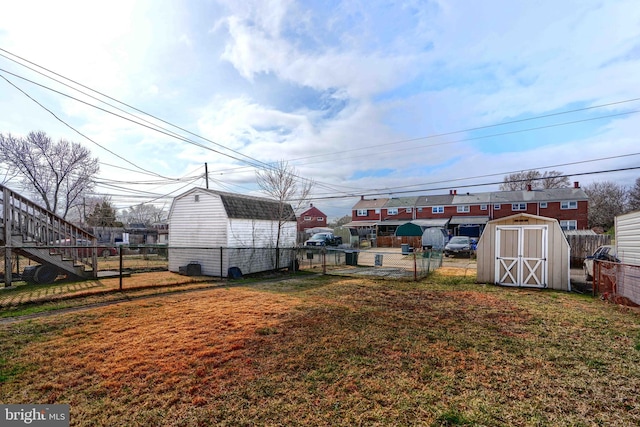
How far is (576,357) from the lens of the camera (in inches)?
184

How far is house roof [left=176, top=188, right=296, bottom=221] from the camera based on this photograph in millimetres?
14789

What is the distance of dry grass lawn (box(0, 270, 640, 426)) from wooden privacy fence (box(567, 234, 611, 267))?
14.8 m

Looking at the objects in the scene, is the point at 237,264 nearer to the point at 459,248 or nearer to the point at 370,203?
the point at 459,248

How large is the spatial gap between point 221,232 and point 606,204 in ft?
201

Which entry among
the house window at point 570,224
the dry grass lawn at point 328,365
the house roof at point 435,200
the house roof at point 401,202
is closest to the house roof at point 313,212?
the house roof at point 401,202

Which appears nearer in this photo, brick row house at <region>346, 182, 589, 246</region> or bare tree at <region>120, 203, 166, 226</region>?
brick row house at <region>346, 182, 589, 246</region>

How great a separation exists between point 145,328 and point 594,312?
10.3 m

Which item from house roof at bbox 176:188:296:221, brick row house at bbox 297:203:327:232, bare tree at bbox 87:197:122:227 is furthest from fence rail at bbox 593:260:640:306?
brick row house at bbox 297:203:327:232

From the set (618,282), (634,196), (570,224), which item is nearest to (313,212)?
(570,224)

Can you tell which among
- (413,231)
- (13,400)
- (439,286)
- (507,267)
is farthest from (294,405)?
(413,231)

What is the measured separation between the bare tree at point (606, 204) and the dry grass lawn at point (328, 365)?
2150 inches

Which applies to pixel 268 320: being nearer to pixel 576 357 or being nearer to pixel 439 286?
pixel 576 357

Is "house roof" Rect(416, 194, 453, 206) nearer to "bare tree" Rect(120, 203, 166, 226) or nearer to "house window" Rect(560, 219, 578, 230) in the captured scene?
"house window" Rect(560, 219, 578, 230)

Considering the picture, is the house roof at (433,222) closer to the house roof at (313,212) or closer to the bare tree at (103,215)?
the house roof at (313,212)
